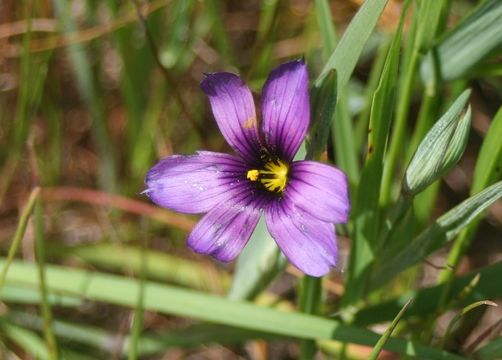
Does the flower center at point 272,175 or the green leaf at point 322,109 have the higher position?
the green leaf at point 322,109

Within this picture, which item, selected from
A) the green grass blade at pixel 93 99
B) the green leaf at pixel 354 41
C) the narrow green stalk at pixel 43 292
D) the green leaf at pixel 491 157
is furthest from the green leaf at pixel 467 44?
the green grass blade at pixel 93 99

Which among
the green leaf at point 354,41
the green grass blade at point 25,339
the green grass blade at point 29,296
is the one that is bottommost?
the green grass blade at point 25,339

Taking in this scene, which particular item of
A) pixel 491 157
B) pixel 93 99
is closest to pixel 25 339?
pixel 93 99

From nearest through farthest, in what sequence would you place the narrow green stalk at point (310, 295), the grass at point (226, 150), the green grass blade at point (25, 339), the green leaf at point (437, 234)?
1. the green leaf at point (437, 234)
2. the grass at point (226, 150)
3. the narrow green stalk at point (310, 295)
4. the green grass blade at point (25, 339)

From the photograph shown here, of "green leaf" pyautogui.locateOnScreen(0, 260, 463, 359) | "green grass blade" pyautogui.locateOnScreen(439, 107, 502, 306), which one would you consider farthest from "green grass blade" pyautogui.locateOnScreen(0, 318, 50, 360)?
"green grass blade" pyautogui.locateOnScreen(439, 107, 502, 306)

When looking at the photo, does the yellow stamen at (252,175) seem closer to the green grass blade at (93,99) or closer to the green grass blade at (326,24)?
the green grass blade at (326,24)

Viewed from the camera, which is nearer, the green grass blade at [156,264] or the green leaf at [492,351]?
the green leaf at [492,351]

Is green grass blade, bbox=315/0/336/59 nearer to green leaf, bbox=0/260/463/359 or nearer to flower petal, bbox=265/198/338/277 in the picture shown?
flower petal, bbox=265/198/338/277

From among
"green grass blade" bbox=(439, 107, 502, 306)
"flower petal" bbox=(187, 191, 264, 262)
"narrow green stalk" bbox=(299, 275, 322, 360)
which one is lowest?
"narrow green stalk" bbox=(299, 275, 322, 360)
